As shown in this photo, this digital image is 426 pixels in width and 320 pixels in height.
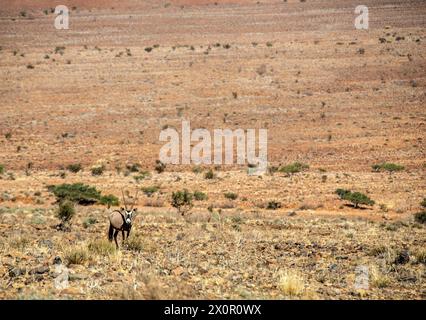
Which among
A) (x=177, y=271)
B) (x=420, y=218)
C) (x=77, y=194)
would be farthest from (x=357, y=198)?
(x=177, y=271)

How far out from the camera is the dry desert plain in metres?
9.08

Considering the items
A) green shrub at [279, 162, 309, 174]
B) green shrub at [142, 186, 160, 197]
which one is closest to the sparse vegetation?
green shrub at [142, 186, 160, 197]

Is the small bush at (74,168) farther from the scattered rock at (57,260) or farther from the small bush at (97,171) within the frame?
the scattered rock at (57,260)

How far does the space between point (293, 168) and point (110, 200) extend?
10152 millimetres

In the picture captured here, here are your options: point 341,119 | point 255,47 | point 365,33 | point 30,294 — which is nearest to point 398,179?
point 341,119

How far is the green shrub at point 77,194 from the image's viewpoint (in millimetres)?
20719

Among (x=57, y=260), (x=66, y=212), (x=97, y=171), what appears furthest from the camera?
(x=97, y=171)

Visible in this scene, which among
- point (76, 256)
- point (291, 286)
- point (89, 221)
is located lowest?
point (89, 221)

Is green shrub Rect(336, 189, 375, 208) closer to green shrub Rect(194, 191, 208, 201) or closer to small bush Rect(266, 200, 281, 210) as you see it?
small bush Rect(266, 200, 281, 210)

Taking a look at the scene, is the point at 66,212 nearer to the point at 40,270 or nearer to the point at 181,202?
the point at 181,202

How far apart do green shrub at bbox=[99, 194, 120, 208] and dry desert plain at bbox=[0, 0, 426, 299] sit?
115 centimetres

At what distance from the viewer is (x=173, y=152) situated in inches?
1201

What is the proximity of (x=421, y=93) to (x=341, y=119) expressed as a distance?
822 cm

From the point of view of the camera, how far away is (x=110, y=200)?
20922 mm
